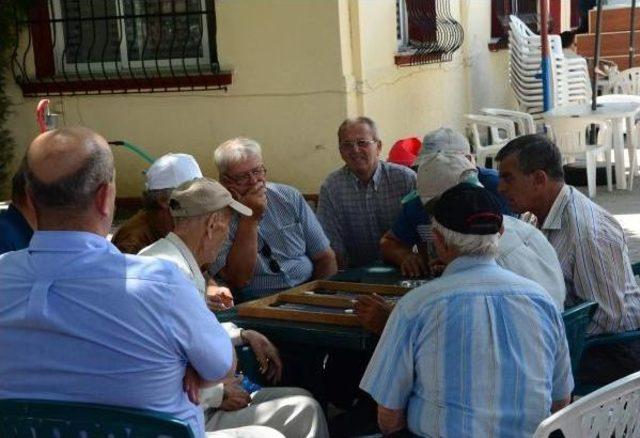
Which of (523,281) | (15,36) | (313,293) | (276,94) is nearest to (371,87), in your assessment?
(276,94)

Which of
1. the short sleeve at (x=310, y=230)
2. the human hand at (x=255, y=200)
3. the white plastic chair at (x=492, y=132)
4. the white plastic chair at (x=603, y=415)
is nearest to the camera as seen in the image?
the white plastic chair at (x=603, y=415)

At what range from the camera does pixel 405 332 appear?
8.20ft

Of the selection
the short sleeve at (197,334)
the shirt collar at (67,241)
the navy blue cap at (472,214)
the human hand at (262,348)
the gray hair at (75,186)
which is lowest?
the human hand at (262,348)

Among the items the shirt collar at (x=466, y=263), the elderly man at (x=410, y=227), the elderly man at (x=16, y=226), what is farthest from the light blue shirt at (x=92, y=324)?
the elderly man at (x=410, y=227)

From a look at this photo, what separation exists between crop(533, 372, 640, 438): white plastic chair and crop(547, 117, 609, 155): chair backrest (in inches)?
273

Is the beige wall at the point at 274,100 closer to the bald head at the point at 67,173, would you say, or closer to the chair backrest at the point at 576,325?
the chair backrest at the point at 576,325

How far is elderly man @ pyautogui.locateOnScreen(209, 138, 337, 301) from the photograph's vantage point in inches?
156

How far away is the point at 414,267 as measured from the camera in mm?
3941

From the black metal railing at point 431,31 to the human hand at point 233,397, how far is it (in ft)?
23.5

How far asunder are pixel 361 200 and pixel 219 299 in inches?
53.3

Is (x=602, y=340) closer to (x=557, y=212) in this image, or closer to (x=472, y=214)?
(x=557, y=212)

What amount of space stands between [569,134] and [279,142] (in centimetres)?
282

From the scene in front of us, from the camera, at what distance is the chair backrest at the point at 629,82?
13.0m

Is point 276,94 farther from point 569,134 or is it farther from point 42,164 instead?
point 42,164
